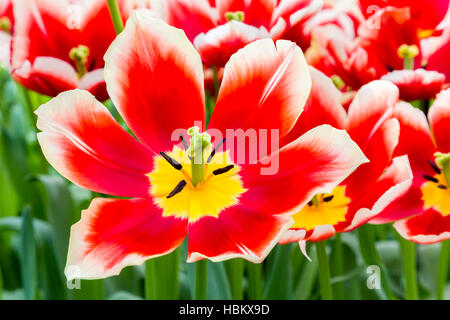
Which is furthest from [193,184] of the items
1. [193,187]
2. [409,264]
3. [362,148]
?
[409,264]

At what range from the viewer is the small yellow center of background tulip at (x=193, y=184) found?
0.41 meters

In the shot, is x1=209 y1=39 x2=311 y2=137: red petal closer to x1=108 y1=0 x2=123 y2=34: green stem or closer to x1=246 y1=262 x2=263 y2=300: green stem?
x1=108 y1=0 x2=123 y2=34: green stem

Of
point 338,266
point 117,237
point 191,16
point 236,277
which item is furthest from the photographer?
point 338,266

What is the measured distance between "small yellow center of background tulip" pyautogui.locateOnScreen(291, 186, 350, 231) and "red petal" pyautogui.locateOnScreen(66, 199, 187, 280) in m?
0.09

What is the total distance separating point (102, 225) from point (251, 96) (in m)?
0.12

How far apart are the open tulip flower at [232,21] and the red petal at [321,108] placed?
0.04 meters

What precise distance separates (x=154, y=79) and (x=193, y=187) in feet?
0.25

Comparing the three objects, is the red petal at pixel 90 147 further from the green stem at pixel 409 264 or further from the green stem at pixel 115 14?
the green stem at pixel 409 264

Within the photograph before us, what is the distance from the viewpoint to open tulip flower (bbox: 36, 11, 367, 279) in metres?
0.37

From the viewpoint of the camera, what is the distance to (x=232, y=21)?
442mm

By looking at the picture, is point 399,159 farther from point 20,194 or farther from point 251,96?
point 20,194

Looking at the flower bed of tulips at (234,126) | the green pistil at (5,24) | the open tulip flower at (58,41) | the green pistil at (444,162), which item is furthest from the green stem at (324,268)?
the green pistil at (5,24)

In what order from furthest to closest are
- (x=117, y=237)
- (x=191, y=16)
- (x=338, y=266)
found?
(x=338, y=266) < (x=191, y=16) < (x=117, y=237)

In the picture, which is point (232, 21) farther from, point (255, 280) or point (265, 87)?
point (255, 280)
